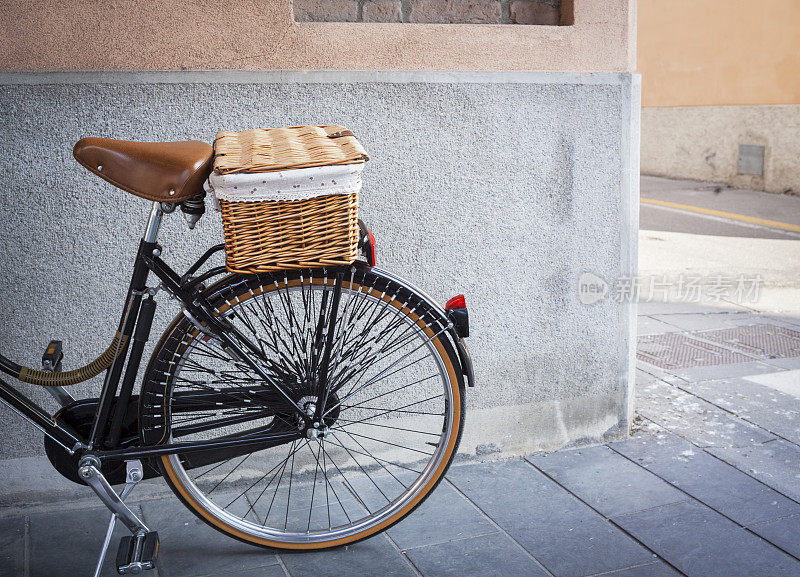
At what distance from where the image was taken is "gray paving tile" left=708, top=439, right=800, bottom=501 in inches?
126

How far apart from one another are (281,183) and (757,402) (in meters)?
2.78

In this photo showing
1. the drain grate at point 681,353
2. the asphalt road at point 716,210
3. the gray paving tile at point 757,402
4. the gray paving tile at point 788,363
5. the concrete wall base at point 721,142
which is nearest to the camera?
the gray paving tile at point 757,402

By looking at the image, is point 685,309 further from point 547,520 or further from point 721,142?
point 721,142

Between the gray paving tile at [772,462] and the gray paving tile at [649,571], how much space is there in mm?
740

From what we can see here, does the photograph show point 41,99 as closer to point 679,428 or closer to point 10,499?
point 10,499

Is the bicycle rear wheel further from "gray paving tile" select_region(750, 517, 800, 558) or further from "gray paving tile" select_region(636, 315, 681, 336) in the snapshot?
"gray paving tile" select_region(636, 315, 681, 336)

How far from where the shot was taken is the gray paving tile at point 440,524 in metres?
2.86

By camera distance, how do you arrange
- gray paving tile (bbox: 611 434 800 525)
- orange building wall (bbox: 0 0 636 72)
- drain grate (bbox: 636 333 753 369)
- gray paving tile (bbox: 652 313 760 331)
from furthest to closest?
gray paving tile (bbox: 652 313 760 331) < drain grate (bbox: 636 333 753 369) < gray paving tile (bbox: 611 434 800 525) < orange building wall (bbox: 0 0 636 72)

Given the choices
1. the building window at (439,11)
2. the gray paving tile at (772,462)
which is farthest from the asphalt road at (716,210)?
the building window at (439,11)

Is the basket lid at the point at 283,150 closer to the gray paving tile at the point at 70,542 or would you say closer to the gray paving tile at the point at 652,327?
the gray paving tile at the point at 70,542

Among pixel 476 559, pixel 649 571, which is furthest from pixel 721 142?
pixel 476 559

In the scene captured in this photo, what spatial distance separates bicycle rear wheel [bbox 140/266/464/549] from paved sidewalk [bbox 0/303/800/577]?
13 cm

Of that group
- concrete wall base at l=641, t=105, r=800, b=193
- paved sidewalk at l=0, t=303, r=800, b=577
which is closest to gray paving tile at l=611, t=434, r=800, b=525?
paved sidewalk at l=0, t=303, r=800, b=577

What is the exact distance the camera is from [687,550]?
2.75 m
